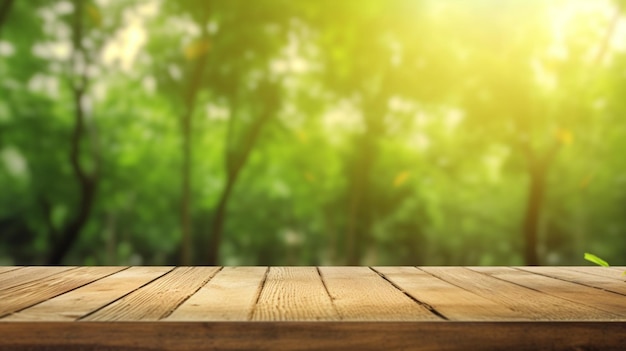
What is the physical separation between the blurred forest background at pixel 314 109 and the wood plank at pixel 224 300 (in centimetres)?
1375

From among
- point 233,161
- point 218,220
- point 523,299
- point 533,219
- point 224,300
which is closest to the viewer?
point 224,300

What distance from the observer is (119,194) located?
21.1 meters

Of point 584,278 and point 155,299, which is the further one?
point 584,278

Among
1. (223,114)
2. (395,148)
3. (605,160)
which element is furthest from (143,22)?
(605,160)

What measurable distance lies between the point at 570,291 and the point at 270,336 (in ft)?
4.41

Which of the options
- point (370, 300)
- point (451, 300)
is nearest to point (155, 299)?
point (370, 300)

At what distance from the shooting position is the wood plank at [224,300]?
1.78 meters

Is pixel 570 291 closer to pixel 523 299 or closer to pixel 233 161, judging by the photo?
pixel 523 299

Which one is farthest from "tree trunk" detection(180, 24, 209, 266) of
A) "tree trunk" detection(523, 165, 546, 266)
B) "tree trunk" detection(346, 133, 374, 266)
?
"tree trunk" detection(523, 165, 546, 266)

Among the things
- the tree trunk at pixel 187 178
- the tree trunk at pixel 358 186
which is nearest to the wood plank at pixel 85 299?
the tree trunk at pixel 187 178

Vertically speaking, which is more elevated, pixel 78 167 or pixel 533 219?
pixel 78 167

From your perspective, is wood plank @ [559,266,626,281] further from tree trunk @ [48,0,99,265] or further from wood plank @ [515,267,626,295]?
tree trunk @ [48,0,99,265]

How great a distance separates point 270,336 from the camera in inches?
66.3

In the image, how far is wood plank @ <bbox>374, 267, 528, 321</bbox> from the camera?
1.83 m
